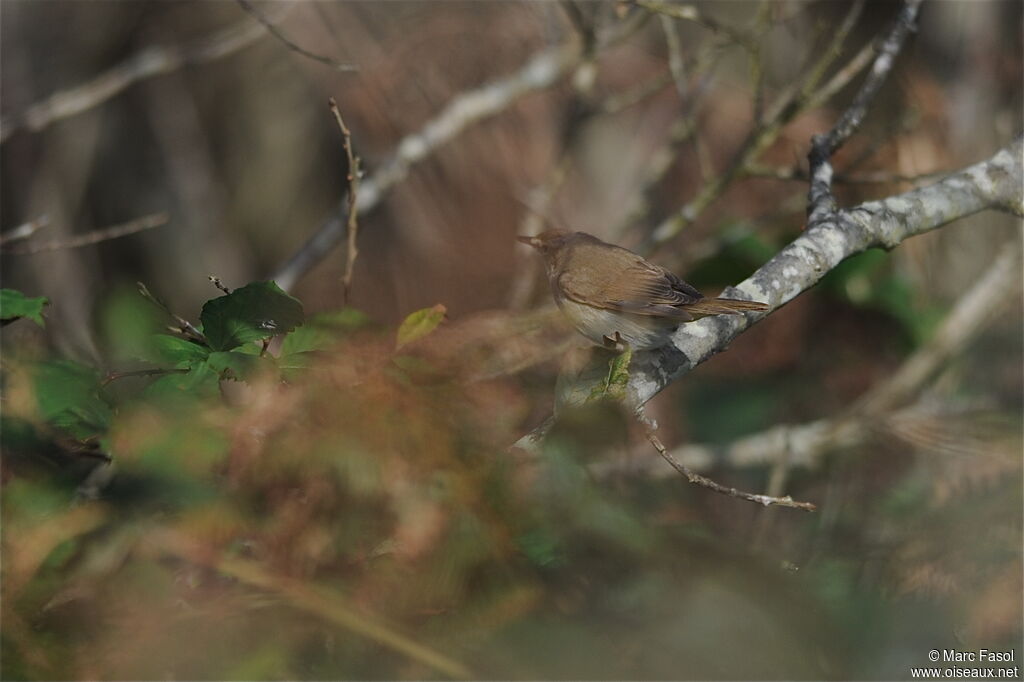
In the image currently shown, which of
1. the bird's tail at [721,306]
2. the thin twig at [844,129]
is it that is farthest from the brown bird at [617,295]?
the thin twig at [844,129]

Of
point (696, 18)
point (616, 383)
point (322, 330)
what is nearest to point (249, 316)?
point (322, 330)

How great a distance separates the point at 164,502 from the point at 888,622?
968 millimetres

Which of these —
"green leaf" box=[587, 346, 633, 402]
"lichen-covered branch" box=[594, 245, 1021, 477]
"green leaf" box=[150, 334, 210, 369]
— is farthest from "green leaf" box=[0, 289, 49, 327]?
"lichen-covered branch" box=[594, 245, 1021, 477]

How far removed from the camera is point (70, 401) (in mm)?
877

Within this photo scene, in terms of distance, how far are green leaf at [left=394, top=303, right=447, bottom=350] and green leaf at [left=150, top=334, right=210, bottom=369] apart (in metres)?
0.25

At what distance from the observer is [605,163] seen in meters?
5.04

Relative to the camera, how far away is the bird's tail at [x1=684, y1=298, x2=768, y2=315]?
163 cm

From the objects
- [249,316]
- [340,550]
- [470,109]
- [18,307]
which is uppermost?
[18,307]

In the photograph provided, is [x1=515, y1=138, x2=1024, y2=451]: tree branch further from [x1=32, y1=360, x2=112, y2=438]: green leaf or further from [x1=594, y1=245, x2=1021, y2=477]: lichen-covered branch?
[x1=594, y1=245, x2=1021, y2=477]: lichen-covered branch

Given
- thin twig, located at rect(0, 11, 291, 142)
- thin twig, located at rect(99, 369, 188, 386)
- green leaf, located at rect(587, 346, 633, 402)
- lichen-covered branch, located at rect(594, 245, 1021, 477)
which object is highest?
thin twig, located at rect(0, 11, 291, 142)

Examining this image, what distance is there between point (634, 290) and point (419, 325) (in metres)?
0.90

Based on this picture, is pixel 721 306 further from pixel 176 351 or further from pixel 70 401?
pixel 70 401

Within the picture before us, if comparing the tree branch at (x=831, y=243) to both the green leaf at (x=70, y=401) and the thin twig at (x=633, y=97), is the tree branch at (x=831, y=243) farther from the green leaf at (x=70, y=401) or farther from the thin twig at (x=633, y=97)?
the thin twig at (x=633, y=97)

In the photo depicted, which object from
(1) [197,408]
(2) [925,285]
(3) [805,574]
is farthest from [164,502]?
(2) [925,285]
